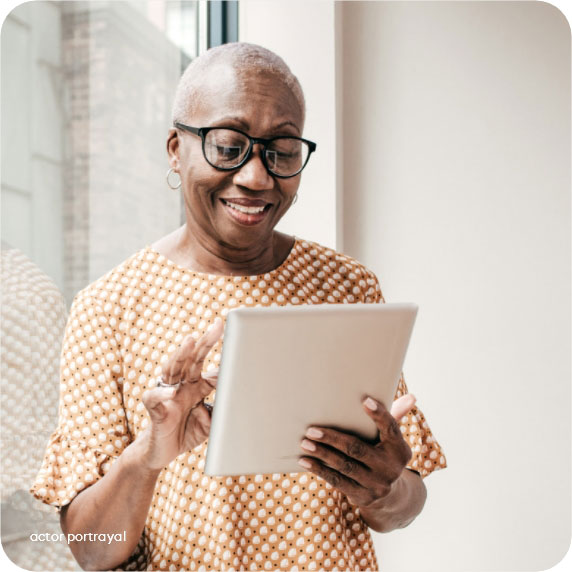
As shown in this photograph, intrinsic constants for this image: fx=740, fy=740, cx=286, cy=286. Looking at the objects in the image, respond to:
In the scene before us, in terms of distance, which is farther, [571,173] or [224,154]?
[571,173]

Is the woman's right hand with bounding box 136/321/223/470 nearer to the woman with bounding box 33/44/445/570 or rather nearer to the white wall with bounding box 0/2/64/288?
the woman with bounding box 33/44/445/570

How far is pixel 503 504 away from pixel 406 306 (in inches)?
56.5

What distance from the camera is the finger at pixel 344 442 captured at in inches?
39.3

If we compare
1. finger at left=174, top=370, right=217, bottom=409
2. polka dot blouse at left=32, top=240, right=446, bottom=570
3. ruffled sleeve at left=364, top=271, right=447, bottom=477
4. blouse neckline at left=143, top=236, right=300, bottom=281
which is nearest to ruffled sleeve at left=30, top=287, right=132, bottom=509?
polka dot blouse at left=32, top=240, right=446, bottom=570

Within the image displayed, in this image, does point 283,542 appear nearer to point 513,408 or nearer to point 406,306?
point 406,306

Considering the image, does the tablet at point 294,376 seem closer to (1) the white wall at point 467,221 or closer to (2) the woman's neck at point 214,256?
(2) the woman's neck at point 214,256

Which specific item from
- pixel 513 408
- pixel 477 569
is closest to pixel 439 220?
pixel 513 408

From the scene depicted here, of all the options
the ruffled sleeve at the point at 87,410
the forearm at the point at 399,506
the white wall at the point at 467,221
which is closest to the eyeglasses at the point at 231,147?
the ruffled sleeve at the point at 87,410

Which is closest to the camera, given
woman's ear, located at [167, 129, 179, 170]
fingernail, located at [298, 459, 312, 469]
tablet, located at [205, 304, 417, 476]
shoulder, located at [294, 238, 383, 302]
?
tablet, located at [205, 304, 417, 476]

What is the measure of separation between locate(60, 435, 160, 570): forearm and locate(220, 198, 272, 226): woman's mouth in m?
0.37

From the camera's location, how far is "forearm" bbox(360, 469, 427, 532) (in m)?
1.17

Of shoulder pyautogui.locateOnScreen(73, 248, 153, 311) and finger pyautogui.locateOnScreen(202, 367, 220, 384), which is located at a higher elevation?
shoulder pyautogui.locateOnScreen(73, 248, 153, 311)

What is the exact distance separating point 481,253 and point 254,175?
122 cm

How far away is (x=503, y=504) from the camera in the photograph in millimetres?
2172
